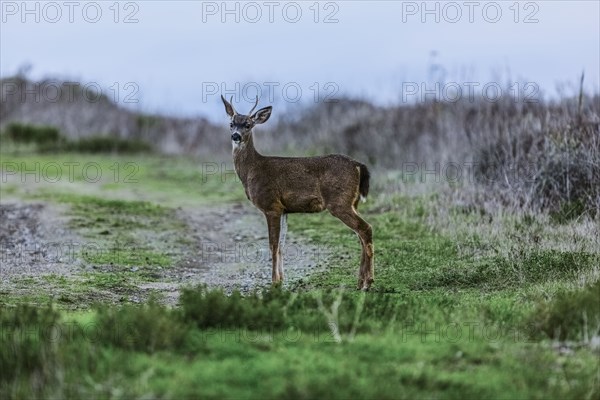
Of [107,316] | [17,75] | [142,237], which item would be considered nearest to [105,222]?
[142,237]

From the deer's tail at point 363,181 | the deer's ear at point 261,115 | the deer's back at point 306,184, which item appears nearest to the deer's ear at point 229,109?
the deer's ear at point 261,115

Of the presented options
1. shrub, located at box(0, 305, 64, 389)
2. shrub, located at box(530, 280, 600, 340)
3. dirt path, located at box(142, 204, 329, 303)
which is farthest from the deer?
shrub, located at box(0, 305, 64, 389)

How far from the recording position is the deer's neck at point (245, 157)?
11570 millimetres

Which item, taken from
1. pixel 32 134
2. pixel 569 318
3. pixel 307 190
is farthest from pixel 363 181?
pixel 32 134

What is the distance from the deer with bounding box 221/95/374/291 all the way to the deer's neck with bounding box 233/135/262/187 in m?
0.07

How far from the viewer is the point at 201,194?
20656 mm

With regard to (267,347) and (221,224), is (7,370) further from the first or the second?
(221,224)

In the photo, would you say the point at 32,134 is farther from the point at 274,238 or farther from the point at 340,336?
the point at 340,336

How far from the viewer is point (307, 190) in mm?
11047

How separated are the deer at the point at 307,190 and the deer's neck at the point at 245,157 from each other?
7 centimetres

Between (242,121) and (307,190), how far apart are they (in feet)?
3.98

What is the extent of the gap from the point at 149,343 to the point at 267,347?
89cm

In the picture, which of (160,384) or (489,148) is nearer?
(160,384)

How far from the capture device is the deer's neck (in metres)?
11.6
